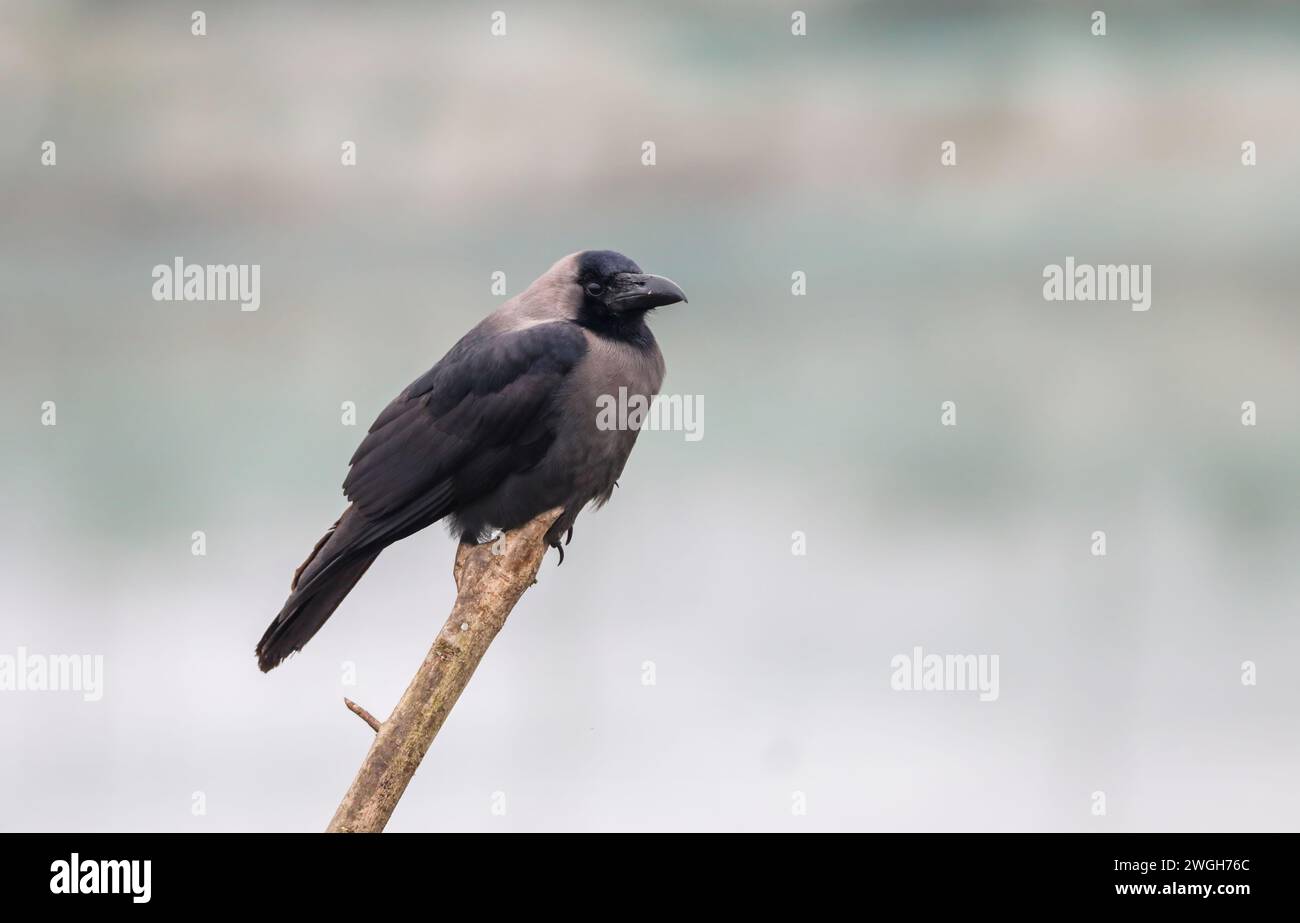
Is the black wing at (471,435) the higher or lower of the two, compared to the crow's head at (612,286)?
lower

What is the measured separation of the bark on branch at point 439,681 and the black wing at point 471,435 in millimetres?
381

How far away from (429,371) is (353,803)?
175cm

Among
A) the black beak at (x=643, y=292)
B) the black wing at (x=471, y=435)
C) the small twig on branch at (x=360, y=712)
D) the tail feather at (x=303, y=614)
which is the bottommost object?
the small twig on branch at (x=360, y=712)

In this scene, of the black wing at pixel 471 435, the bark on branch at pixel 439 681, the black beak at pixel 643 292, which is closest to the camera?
the bark on branch at pixel 439 681

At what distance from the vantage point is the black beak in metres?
4.72

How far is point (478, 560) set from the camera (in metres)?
4.27

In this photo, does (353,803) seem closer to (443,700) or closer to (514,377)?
(443,700)

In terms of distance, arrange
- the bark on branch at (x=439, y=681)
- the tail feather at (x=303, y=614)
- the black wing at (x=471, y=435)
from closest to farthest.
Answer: the bark on branch at (x=439, y=681)
the tail feather at (x=303, y=614)
the black wing at (x=471, y=435)

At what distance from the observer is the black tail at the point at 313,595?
175 inches

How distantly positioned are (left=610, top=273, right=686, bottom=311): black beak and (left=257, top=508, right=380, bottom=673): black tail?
4.36 feet

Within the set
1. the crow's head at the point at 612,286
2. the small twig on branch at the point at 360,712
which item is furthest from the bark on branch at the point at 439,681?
the crow's head at the point at 612,286

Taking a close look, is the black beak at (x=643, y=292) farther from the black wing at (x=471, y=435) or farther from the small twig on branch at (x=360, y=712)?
the small twig on branch at (x=360, y=712)

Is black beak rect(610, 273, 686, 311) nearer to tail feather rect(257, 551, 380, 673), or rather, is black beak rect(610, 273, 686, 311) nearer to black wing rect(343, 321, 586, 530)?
black wing rect(343, 321, 586, 530)
